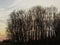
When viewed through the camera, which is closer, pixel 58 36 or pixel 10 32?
pixel 58 36

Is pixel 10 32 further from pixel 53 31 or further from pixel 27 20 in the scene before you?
pixel 53 31

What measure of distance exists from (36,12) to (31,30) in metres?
6.74

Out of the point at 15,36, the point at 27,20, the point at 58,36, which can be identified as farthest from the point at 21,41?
the point at 58,36

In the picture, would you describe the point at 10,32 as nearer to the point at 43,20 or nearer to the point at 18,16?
the point at 18,16

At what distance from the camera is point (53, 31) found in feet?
264

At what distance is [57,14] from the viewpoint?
80.1 meters

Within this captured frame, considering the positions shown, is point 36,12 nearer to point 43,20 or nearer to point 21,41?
point 43,20

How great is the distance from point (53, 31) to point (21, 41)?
12796mm

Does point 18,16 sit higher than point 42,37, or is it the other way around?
point 18,16

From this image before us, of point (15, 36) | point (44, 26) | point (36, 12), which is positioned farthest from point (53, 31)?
point (15, 36)

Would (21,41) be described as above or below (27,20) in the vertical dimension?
below

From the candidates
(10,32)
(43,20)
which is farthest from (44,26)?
(10,32)

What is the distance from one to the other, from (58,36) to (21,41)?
52.2ft

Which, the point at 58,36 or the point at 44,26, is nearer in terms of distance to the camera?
the point at 58,36
